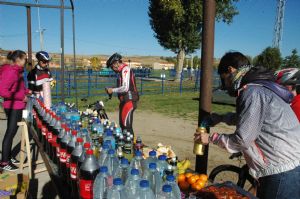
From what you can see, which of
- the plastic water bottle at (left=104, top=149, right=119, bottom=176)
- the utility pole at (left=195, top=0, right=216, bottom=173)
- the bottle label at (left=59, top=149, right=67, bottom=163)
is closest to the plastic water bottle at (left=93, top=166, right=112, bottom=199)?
the plastic water bottle at (left=104, top=149, right=119, bottom=176)

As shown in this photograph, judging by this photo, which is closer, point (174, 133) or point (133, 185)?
point (133, 185)

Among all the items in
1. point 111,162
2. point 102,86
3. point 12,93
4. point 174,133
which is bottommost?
point 174,133

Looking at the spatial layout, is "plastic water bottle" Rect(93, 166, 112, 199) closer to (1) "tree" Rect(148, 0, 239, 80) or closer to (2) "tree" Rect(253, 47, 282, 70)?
(2) "tree" Rect(253, 47, 282, 70)

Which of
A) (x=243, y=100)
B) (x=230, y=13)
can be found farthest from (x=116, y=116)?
(x=230, y=13)

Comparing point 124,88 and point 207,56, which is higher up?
point 207,56

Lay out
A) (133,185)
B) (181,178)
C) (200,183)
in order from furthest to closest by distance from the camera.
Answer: (181,178), (200,183), (133,185)

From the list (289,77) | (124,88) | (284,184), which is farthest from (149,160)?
(124,88)

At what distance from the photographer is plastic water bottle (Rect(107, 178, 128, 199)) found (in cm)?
180

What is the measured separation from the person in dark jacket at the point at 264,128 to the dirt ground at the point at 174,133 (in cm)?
360

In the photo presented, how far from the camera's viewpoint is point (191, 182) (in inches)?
103

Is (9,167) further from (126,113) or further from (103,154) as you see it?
(103,154)

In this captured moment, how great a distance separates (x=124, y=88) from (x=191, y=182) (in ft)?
9.82

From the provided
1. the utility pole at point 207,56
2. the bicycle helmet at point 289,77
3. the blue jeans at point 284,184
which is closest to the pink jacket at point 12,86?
the utility pole at point 207,56

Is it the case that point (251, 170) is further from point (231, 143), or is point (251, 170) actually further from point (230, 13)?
point (230, 13)
